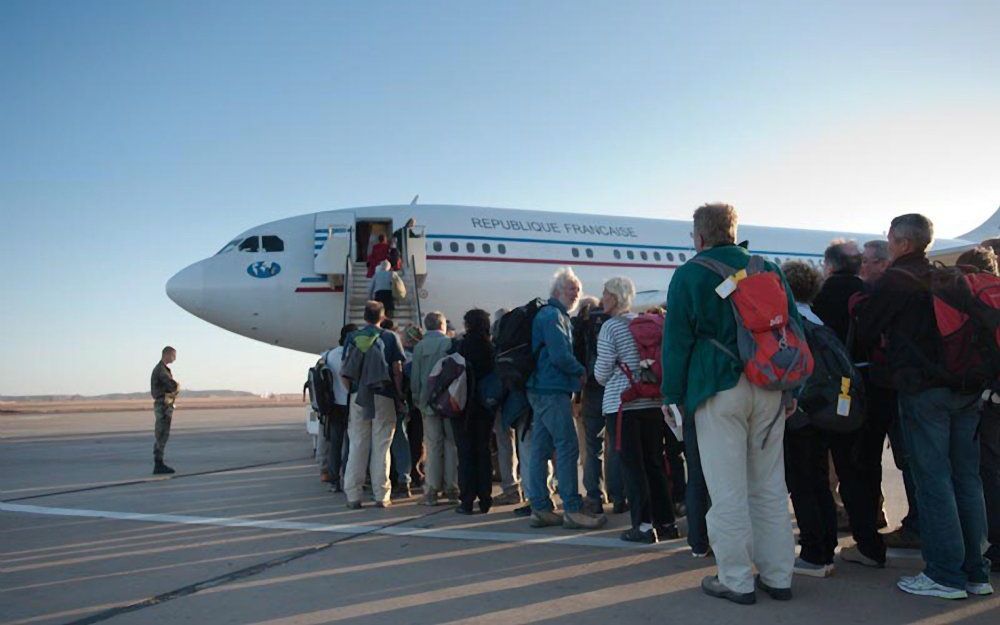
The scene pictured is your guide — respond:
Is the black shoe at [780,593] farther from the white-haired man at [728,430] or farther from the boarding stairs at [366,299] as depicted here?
the boarding stairs at [366,299]

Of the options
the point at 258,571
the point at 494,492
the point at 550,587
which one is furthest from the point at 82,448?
the point at 550,587

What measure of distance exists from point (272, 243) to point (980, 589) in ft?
44.3

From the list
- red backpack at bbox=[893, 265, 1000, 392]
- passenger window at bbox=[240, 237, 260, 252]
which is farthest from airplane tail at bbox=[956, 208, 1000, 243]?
red backpack at bbox=[893, 265, 1000, 392]

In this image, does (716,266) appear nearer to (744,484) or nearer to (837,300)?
(744,484)

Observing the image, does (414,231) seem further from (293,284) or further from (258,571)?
(258,571)

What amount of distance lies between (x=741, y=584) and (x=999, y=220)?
33.9 metres

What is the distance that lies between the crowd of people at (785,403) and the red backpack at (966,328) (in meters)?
0.01

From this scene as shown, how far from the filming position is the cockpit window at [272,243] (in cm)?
1489

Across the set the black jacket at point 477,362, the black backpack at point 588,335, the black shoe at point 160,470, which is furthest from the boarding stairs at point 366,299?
the black backpack at point 588,335

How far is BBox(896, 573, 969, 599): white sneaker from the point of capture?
381 cm

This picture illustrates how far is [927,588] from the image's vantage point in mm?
3871

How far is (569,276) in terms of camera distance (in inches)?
235

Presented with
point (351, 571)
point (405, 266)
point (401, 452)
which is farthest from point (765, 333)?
point (405, 266)

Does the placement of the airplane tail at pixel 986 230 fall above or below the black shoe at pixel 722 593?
above
